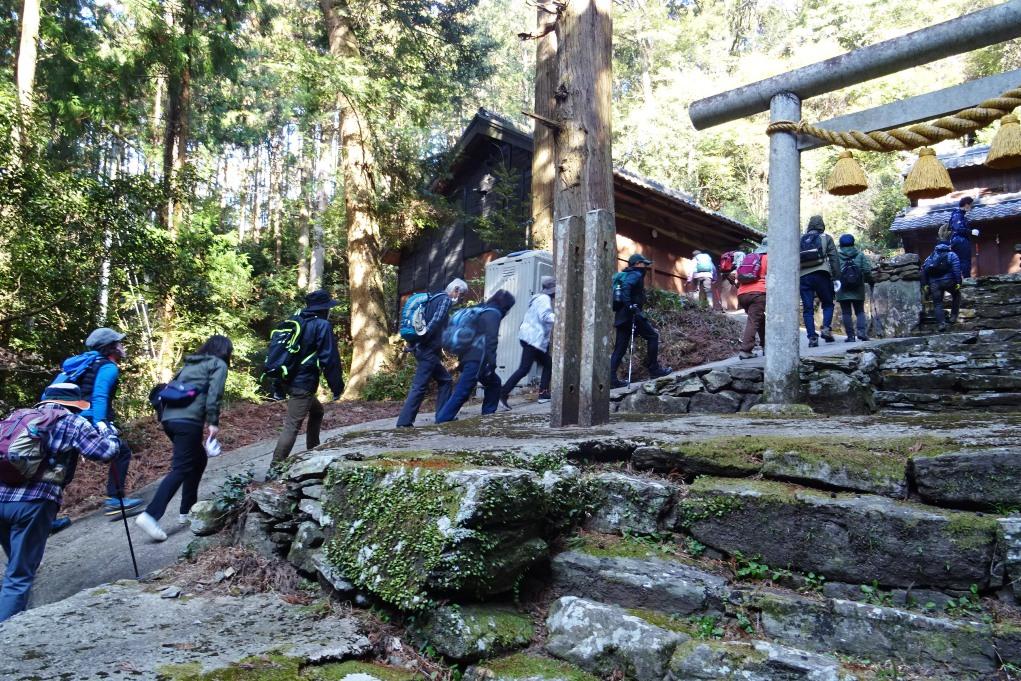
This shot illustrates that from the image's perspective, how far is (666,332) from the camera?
1299cm

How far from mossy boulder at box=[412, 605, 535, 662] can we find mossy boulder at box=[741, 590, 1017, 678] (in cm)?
108

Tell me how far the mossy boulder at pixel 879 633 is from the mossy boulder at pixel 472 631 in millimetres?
1077

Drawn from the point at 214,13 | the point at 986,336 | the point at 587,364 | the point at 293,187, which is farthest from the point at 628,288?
the point at 293,187

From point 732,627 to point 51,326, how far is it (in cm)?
1142

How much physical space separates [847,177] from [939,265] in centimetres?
627

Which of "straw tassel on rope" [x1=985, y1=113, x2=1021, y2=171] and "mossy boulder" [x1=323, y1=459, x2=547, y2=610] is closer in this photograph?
"mossy boulder" [x1=323, y1=459, x2=547, y2=610]

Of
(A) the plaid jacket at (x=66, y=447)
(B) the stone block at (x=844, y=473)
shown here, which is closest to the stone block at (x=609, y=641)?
(B) the stone block at (x=844, y=473)

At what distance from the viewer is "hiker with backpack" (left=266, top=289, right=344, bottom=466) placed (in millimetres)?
6270

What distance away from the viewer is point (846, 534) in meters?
3.23

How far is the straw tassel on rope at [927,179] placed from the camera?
586cm

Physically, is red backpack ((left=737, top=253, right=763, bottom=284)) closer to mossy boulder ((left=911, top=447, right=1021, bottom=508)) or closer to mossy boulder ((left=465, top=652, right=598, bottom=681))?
mossy boulder ((left=911, top=447, right=1021, bottom=508))

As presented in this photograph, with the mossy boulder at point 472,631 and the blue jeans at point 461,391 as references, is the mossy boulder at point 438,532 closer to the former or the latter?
the mossy boulder at point 472,631

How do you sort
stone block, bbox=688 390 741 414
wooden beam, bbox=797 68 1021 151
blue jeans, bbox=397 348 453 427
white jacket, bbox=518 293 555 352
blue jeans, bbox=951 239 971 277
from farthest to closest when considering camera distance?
blue jeans, bbox=951 239 971 277, white jacket, bbox=518 293 555 352, stone block, bbox=688 390 741 414, blue jeans, bbox=397 348 453 427, wooden beam, bbox=797 68 1021 151

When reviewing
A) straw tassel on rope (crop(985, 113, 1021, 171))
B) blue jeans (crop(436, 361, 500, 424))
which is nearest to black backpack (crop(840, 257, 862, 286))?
straw tassel on rope (crop(985, 113, 1021, 171))
